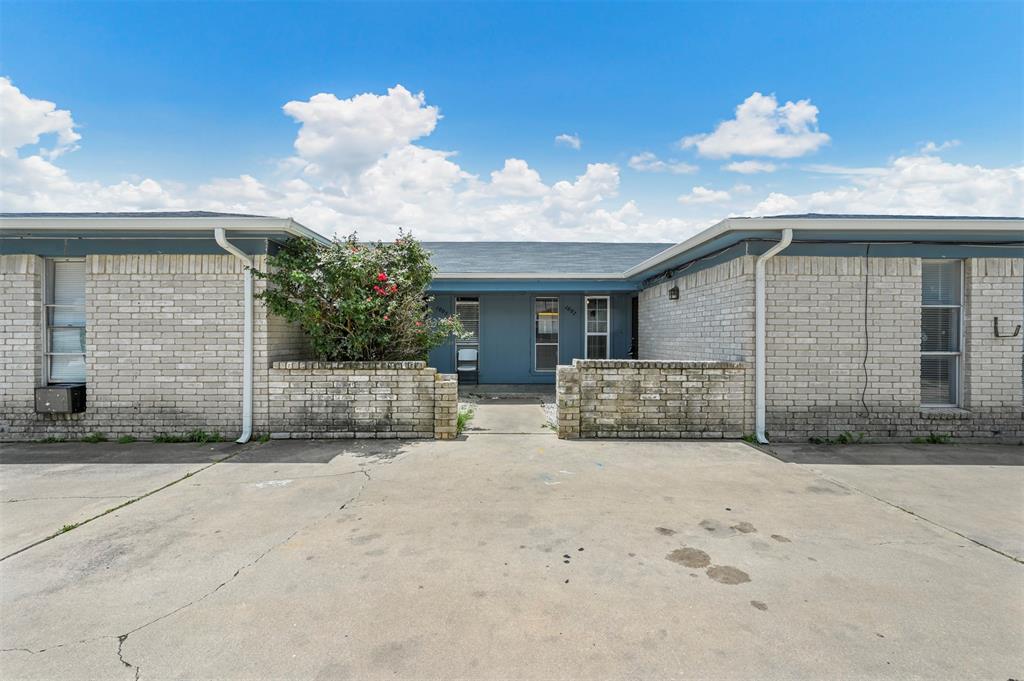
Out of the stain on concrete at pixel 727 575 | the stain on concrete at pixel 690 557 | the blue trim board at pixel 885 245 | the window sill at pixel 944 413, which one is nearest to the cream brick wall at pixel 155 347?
the stain on concrete at pixel 690 557

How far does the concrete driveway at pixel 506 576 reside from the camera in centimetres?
214

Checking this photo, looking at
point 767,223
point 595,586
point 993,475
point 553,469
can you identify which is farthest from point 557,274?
point 595,586

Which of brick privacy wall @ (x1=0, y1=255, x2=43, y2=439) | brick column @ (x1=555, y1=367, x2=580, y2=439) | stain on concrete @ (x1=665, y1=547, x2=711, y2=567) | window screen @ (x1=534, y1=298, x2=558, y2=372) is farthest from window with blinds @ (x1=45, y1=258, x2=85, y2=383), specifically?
window screen @ (x1=534, y1=298, x2=558, y2=372)

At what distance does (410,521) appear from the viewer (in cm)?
368

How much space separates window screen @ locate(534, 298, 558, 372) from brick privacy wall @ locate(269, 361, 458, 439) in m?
5.48

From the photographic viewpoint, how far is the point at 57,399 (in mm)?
6070

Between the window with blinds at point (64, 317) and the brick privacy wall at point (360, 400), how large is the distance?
2.84 meters

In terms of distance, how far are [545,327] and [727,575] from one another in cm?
896

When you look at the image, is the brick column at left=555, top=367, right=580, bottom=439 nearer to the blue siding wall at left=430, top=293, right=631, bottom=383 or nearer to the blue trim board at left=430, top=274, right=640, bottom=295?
the blue trim board at left=430, top=274, right=640, bottom=295

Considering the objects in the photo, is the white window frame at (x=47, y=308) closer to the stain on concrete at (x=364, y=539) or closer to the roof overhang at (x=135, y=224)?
the roof overhang at (x=135, y=224)

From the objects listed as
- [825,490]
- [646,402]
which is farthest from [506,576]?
[646,402]

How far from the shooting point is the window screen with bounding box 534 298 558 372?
11609 millimetres

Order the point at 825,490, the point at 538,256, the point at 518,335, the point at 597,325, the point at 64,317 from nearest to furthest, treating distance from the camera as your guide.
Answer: the point at 825,490 → the point at 64,317 → the point at 518,335 → the point at 597,325 → the point at 538,256

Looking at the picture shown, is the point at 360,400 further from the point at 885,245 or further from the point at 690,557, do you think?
the point at 885,245
